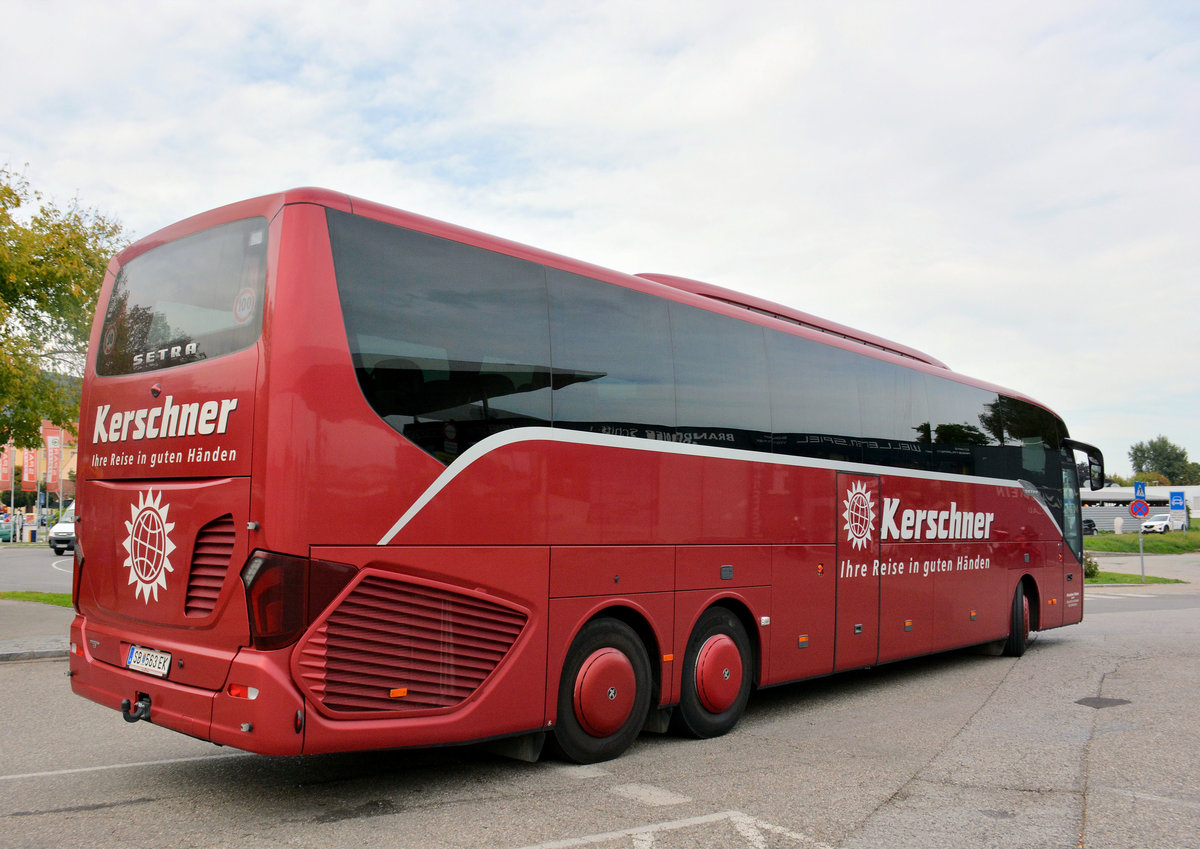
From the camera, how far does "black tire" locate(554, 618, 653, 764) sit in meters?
6.51

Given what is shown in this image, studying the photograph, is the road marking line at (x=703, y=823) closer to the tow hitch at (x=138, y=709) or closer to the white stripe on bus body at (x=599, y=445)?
the white stripe on bus body at (x=599, y=445)

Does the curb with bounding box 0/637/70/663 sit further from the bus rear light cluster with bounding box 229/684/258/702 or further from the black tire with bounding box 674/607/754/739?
the black tire with bounding box 674/607/754/739

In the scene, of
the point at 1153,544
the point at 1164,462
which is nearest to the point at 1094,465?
the point at 1153,544

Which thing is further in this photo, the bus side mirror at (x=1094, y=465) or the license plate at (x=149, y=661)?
the bus side mirror at (x=1094, y=465)

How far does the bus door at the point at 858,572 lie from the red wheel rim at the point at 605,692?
329 cm

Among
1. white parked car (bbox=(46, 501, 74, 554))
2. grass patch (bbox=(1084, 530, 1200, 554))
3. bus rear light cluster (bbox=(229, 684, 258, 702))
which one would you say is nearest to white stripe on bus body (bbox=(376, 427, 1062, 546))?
bus rear light cluster (bbox=(229, 684, 258, 702))

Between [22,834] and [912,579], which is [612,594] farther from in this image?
[912,579]

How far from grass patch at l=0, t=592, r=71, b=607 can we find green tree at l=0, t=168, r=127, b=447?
3.31 meters

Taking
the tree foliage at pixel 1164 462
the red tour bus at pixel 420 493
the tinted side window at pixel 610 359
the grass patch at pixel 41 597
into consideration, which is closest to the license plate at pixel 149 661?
the red tour bus at pixel 420 493

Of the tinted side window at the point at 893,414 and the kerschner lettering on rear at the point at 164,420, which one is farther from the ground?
the tinted side window at the point at 893,414

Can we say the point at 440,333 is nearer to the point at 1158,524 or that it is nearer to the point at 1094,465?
the point at 1094,465

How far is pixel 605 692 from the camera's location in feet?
21.9

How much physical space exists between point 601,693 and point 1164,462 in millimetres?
149470

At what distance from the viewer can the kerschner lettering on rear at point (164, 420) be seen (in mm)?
5398
